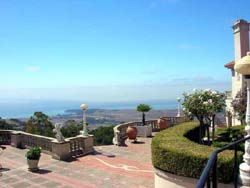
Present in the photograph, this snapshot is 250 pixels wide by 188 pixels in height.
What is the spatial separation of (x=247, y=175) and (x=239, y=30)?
17.0 meters

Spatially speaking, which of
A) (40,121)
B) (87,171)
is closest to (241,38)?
(87,171)

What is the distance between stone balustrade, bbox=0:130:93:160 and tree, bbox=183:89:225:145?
586 centimetres

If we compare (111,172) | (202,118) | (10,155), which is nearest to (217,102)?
(202,118)

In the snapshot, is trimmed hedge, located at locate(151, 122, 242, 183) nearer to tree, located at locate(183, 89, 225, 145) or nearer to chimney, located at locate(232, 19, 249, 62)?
tree, located at locate(183, 89, 225, 145)

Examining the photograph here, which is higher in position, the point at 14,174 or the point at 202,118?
the point at 202,118

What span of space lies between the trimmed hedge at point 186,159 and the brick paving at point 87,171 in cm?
210

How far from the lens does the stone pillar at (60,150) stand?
14.4m

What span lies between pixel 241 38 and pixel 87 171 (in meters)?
14.8

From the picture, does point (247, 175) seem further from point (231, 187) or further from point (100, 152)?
point (100, 152)

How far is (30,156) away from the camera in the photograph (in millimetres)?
12555

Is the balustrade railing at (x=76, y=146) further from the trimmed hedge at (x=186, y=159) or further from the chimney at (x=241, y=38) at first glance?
the chimney at (x=241, y=38)

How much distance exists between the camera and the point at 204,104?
12.4 meters

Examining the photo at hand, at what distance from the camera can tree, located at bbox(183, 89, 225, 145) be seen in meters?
12.3

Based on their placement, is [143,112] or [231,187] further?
[143,112]
